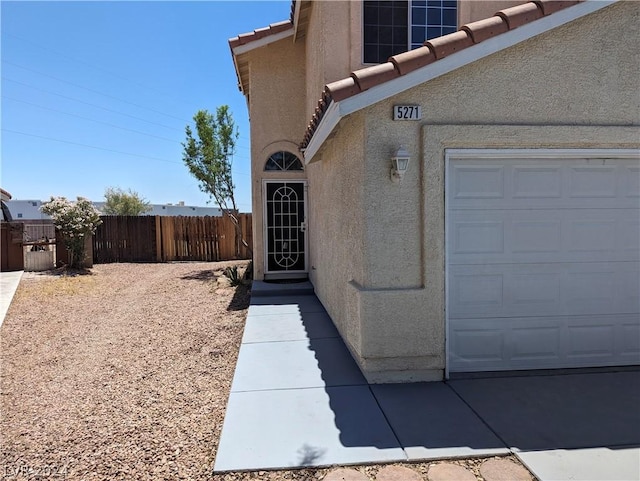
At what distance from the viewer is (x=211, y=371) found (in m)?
6.21

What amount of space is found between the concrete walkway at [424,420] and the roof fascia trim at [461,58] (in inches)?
128

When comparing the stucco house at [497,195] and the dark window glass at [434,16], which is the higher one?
the dark window glass at [434,16]

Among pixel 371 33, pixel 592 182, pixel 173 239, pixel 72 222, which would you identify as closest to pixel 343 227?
pixel 592 182

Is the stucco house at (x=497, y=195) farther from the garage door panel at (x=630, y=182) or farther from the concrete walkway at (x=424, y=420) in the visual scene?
the concrete walkway at (x=424, y=420)

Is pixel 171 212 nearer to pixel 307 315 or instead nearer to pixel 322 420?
pixel 307 315

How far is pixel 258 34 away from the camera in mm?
11320

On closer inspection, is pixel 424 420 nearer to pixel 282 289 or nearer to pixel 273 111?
pixel 282 289

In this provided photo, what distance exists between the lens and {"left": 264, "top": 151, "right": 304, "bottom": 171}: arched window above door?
12.3 meters

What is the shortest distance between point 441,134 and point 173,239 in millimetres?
17858

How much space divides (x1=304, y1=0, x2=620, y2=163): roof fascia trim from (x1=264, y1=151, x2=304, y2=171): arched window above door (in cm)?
718

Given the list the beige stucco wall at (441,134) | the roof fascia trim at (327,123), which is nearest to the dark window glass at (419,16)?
the roof fascia trim at (327,123)

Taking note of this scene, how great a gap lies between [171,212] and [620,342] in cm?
6395

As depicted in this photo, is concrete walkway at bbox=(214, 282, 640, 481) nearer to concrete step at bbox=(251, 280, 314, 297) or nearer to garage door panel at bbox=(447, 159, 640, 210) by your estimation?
garage door panel at bbox=(447, 159, 640, 210)

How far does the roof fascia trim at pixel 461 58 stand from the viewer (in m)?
4.77
